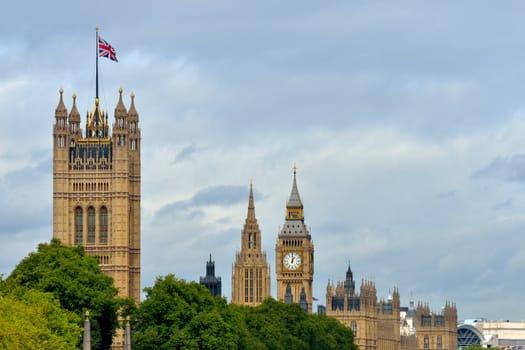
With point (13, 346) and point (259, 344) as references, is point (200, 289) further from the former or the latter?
point (13, 346)

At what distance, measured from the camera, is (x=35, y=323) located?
136625mm

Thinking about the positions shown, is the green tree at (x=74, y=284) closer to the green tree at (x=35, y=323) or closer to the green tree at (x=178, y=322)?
the green tree at (x=178, y=322)

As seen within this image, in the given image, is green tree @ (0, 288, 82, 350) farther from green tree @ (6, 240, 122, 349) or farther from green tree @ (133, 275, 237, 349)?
green tree @ (133, 275, 237, 349)

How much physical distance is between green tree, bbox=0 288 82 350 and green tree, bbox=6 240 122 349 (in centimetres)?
452

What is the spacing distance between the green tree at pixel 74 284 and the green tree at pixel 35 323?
178 inches

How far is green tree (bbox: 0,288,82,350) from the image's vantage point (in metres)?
127

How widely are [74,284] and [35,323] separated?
69.1 ft

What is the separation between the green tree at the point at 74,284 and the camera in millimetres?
157250

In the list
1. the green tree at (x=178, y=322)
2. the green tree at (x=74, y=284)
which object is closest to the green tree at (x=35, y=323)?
the green tree at (x=74, y=284)

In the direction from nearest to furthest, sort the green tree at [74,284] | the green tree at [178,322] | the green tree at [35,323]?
the green tree at [35,323], the green tree at [74,284], the green tree at [178,322]

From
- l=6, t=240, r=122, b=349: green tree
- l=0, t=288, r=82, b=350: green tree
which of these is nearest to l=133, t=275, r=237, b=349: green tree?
l=6, t=240, r=122, b=349: green tree

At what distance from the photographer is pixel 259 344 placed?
197m

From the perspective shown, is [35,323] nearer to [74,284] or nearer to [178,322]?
[74,284]

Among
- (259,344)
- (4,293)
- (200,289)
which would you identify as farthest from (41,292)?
(259,344)
